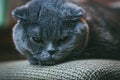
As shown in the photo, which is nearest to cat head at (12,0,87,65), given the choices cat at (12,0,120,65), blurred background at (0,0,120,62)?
cat at (12,0,120,65)

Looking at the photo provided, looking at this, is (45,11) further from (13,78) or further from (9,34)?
(9,34)

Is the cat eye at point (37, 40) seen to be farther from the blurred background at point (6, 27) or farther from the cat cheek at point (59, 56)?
the blurred background at point (6, 27)

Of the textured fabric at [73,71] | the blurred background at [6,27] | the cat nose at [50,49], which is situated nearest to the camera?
the textured fabric at [73,71]

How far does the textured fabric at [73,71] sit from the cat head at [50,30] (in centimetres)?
5

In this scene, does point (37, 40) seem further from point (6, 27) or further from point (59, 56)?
point (6, 27)

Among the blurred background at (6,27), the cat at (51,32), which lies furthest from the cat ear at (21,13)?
the blurred background at (6,27)

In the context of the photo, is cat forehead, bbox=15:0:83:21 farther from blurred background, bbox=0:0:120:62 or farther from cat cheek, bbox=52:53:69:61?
blurred background, bbox=0:0:120:62

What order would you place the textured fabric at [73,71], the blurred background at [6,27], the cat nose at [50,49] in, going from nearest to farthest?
the textured fabric at [73,71] → the cat nose at [50,49] → the blurred background at [6,27]

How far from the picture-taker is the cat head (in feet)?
4.09

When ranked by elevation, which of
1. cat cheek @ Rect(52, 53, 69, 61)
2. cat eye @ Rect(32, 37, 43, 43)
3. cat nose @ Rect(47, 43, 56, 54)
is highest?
cat eye @ Rect(32, 37, 43, 43)

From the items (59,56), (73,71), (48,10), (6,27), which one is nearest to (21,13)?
(48,10)

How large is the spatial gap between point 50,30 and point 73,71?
0.20 meters

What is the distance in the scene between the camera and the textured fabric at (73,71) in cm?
110

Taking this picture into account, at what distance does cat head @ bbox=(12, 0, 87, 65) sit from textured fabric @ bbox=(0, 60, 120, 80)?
5cm
